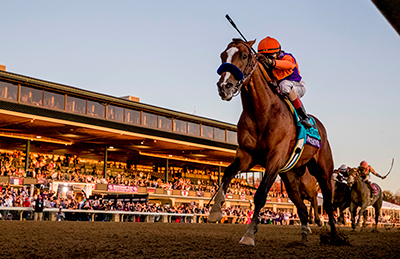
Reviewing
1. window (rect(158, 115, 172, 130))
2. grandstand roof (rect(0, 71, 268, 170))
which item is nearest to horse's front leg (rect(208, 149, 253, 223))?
grandstand roof (rect(0, 71, 268, 170))

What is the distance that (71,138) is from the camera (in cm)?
3722

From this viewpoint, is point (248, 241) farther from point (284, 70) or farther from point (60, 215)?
point (60, 215)

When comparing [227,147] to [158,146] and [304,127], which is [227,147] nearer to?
[158,146]

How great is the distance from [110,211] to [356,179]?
12186 mm

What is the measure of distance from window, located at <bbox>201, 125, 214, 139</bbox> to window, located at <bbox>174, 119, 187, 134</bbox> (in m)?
2.33

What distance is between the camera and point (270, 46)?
6.17 meters

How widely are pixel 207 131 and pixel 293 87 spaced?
37397 mm

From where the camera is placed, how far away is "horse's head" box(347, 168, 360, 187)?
48.5 feet

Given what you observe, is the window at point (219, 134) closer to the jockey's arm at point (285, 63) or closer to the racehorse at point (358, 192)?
the racehorse at point (358, 192)

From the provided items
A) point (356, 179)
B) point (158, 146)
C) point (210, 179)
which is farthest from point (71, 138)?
point (356, 179)

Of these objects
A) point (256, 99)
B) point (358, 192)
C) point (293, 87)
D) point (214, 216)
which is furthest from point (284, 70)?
point (358, 192)

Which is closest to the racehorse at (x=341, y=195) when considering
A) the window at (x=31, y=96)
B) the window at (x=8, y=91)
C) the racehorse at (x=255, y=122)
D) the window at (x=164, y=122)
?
the racehorse at (x=255, y=122)

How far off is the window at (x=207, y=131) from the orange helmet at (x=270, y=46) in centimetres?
3676

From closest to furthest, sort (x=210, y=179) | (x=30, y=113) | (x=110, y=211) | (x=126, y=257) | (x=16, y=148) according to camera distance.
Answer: (x=126, y=257) → (x=110, y=211) → (x=30, y=113) → (x=16, y=148) → (x=210, y=179)
